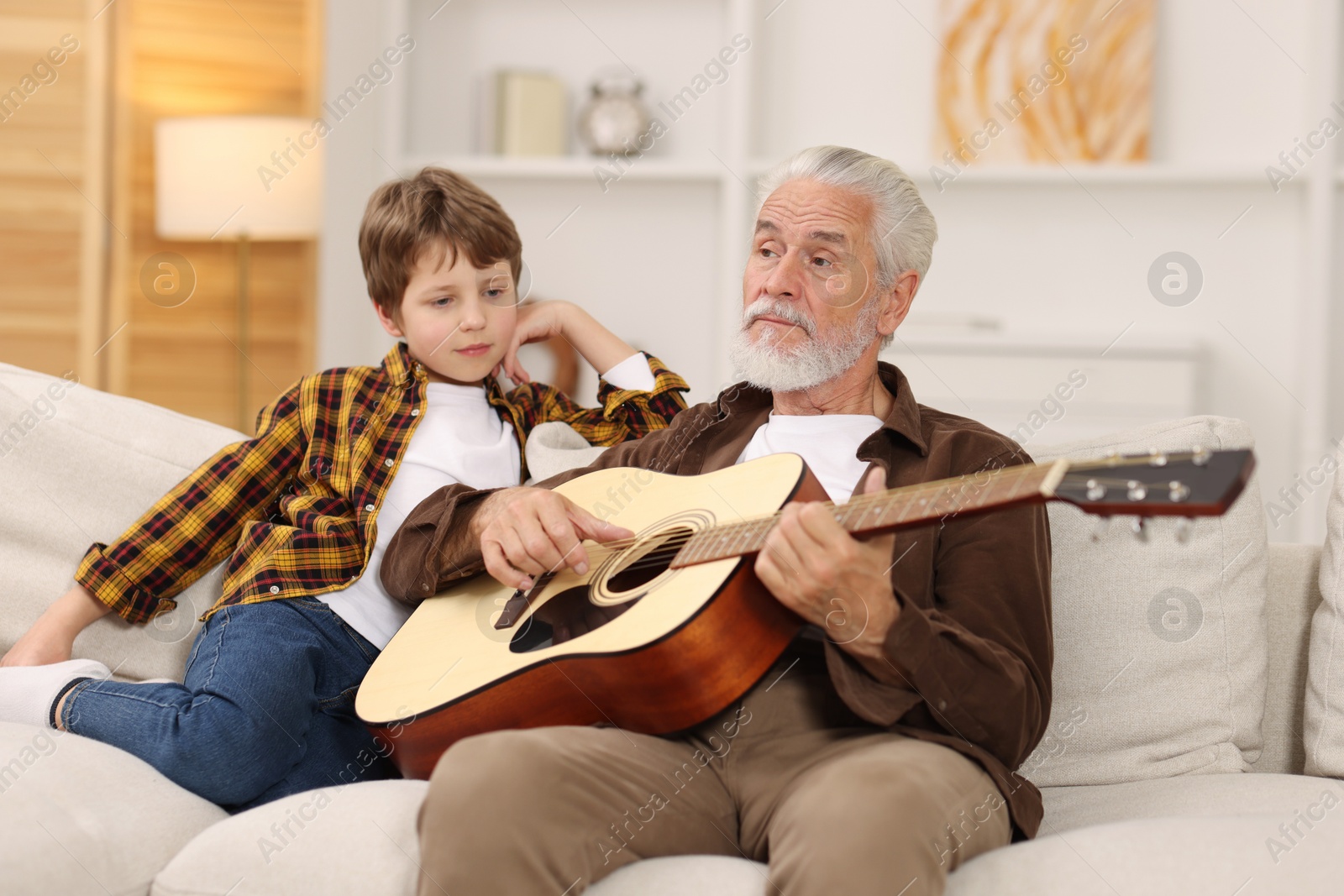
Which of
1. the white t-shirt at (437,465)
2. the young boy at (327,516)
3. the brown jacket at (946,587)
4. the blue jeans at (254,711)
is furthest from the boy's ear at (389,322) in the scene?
the blue jeans at (254,711)

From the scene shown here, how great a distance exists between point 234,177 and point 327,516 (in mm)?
2050

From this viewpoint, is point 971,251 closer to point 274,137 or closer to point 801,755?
point 274,137

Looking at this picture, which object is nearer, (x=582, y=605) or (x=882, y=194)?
(x=582, y=605)

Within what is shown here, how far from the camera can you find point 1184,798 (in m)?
1.46

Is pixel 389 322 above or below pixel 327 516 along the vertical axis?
above

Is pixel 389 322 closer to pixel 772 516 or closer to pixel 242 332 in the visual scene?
pixel 772 516

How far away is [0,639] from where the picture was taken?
5.74ft

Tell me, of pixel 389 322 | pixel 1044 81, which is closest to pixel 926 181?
pixel 1044 81

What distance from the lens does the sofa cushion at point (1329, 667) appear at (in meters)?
1.54

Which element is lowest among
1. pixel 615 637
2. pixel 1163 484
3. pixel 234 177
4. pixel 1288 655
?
pixel 1288 655

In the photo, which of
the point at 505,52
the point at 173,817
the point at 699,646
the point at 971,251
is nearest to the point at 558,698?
the point at 699,646

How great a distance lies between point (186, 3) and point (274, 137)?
52cm

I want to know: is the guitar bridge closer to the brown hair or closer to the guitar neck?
the guitar neck

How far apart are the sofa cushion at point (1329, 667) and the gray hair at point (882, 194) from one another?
0.66 meters
